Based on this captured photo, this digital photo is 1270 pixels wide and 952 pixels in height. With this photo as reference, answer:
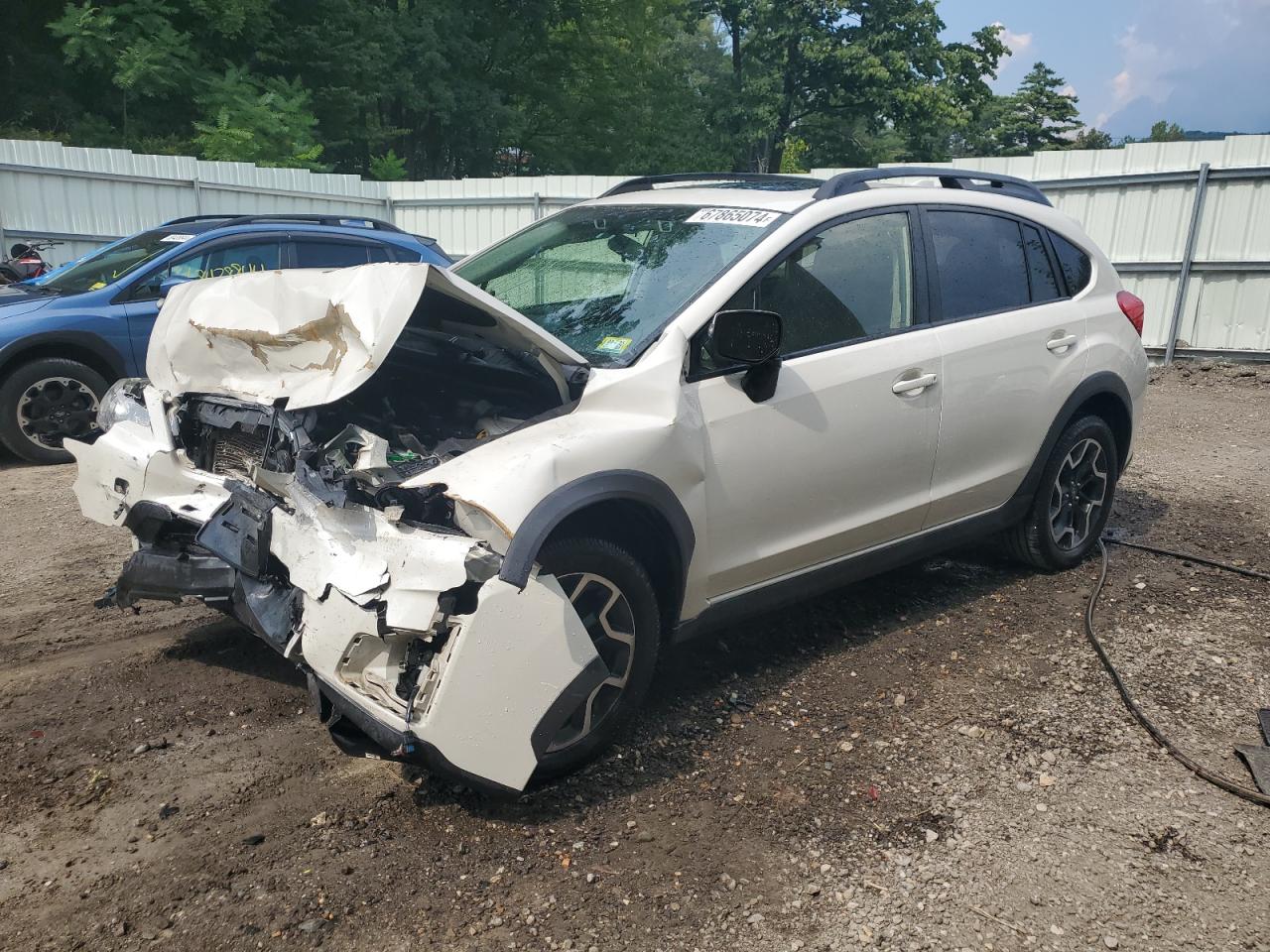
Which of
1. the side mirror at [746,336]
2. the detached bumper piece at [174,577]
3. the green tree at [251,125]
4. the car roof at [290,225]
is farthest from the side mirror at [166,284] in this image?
the green tree at [251,125]

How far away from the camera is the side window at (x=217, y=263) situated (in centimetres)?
752

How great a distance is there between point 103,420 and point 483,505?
2.09m

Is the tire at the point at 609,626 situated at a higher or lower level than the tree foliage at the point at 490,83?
lower

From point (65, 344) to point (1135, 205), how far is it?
40.6 ft

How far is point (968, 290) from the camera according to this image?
442 centimetres

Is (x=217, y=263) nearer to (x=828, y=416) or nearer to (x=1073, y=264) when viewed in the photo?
(x=828, y=416)

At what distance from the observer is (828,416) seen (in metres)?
3.72

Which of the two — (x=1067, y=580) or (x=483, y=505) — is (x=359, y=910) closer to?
(x=483, y=505)

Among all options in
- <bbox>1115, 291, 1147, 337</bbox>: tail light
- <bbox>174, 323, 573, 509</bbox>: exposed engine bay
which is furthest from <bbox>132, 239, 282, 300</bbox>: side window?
<bbox>1115, 291, 1147, 337</bbox>: tail light

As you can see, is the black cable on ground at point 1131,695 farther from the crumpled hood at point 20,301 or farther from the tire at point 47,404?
the crumpled hood at point 20,301

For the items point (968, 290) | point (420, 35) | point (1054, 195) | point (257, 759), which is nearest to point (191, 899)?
point (257, 759)

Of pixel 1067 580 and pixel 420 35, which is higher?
pixel 420 35

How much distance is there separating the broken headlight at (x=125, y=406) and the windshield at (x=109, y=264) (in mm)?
4110

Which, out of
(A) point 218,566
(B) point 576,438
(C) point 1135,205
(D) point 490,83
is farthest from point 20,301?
(D) point 490,83
